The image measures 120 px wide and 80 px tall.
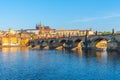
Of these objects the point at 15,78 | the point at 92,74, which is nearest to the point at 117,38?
the point at 92,74

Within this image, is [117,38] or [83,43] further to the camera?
[83,43]

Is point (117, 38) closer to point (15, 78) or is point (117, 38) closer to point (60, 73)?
point (60, 73)

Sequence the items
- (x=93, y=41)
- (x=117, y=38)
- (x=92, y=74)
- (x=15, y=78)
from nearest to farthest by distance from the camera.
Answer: (x=15, y=78), (x=92, y=74), (x=117, y=38), (x=93, y=41)

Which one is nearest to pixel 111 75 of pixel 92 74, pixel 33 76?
pixel 92 74

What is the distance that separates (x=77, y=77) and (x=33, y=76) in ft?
21.6

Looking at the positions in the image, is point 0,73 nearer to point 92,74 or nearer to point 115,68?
point 92,74

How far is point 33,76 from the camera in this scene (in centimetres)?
4791

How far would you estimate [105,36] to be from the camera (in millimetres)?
108562

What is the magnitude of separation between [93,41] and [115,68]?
63590mm

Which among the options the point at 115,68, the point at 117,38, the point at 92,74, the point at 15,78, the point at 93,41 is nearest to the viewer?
the point at 15,78

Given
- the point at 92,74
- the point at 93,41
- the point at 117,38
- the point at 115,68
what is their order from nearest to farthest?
1. the point at 92,74
2. the point at 115,68
3. the point at 117,38
4. the point at 93,41

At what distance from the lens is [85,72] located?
51688mm

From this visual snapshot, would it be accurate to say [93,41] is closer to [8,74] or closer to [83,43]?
[83,43]

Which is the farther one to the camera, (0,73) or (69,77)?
(0,73)
